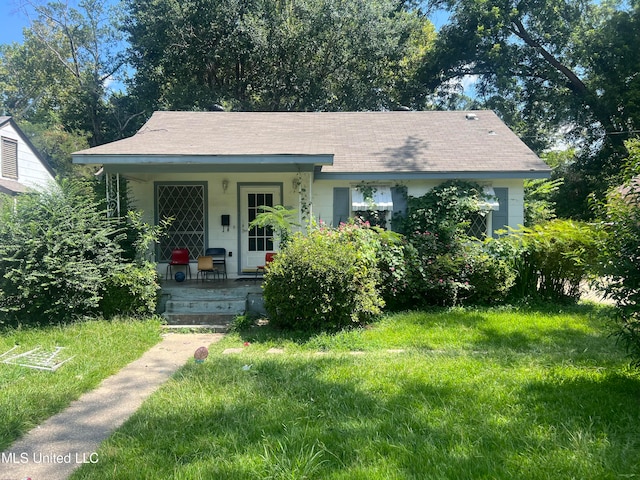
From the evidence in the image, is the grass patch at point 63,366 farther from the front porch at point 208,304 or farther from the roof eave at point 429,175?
the roof eave at point 429,175

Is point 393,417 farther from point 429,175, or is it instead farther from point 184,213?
point 184,213

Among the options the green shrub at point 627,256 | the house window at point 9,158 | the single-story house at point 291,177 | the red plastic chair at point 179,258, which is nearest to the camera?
the green shrub at point 627,256

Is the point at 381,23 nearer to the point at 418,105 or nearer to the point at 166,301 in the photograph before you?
the point at 418,105

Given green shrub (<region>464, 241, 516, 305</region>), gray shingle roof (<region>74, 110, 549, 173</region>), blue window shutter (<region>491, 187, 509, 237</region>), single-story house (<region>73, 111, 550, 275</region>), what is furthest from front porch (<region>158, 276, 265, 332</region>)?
blue window shutter (<region>491, 187, 509, 237</region>)

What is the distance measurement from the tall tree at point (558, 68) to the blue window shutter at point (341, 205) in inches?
495

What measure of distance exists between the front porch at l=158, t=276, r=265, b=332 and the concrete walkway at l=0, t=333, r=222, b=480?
2.00m

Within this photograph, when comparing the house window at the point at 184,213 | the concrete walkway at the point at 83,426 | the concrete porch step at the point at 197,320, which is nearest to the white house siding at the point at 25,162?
the house window at the point at 184,213

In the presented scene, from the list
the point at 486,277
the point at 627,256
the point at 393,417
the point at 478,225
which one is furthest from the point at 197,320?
the point at 478,225

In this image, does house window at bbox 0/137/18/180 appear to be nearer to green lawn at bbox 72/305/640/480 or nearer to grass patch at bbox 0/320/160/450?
grass patch at bbox 0/320/160/450

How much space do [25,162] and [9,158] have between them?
95cm

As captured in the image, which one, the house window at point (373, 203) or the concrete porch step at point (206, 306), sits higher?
the house window at point (373, 203)

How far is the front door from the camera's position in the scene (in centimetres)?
1027

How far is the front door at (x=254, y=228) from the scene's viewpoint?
10.3 m

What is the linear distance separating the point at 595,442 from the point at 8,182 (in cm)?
1929
